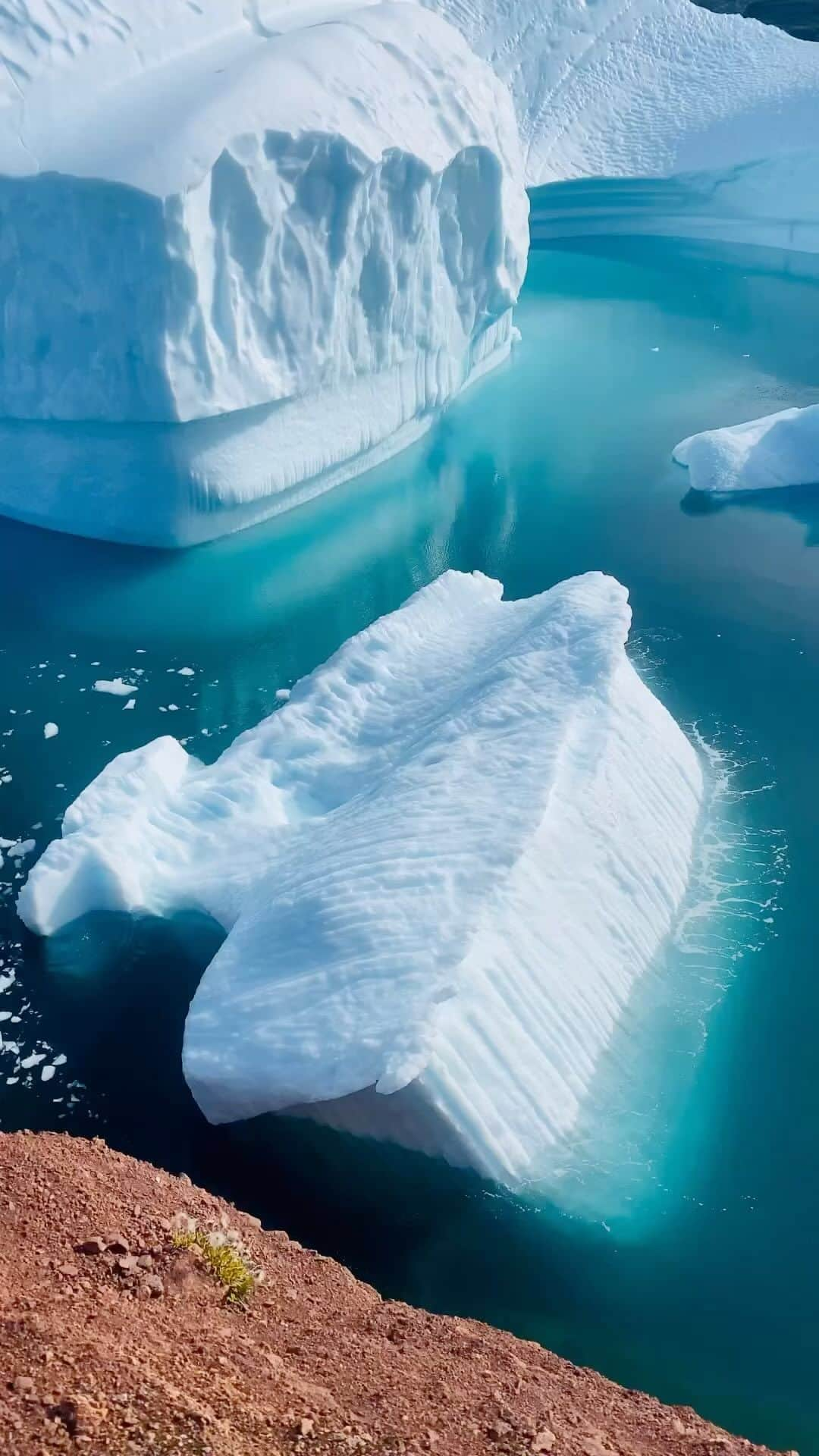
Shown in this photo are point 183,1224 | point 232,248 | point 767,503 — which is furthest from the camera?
point 767,503

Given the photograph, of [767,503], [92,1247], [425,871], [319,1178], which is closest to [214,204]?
[767,503]

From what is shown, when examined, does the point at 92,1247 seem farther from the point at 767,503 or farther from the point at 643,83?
the point at 643,83

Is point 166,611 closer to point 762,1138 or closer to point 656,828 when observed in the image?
point 656,828

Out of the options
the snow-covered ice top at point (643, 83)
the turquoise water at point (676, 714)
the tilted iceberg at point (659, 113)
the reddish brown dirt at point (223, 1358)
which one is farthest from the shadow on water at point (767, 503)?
the reddish brown dirt at point (223, 1358)

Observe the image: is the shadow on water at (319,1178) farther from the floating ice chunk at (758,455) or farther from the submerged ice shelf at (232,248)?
the floating ice chunk at (758,455)

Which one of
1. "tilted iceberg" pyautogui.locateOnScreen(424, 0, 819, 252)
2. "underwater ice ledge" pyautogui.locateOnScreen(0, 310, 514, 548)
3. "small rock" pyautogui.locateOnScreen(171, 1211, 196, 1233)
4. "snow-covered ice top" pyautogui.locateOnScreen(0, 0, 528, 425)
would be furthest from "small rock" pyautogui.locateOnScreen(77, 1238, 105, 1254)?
"tilted iceberg" pyautogui.locateOnScreen(424, 0, 819, 252)

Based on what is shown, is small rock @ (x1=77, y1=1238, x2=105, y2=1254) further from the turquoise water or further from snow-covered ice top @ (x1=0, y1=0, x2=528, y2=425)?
snow-covered ice top @ (x1=0, y1=0, x2=528, y2=425)
